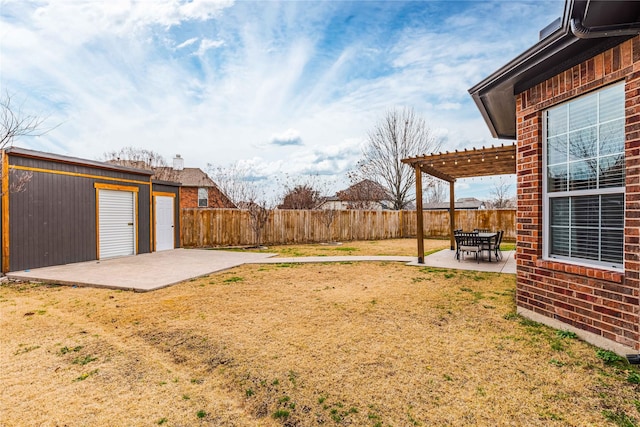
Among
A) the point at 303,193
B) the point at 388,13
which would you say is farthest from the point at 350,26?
the point at 303,193

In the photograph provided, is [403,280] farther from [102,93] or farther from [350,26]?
[102,93]

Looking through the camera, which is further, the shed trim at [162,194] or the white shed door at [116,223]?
the shed trim at [162,194]

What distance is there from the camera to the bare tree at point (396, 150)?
21453 millimetres

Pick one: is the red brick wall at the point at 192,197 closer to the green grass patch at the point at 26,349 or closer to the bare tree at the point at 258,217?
the bare tree at the point at 258,217

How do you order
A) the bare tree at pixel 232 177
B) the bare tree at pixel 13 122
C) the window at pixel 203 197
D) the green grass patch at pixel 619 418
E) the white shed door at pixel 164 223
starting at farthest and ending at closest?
the window at pixel 203 197 → the bare tree at pixel 232 177 → the white shed door at pixel 164 223 → the bare tree at pixel 13 122 → the green grass patch at pixel 619 418

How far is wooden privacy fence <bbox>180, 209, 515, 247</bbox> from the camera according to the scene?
45.3 feet

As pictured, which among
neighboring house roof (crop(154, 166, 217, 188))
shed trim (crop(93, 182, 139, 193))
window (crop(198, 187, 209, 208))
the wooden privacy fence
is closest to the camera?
shed trim (crop(93, 182, 139, 193))

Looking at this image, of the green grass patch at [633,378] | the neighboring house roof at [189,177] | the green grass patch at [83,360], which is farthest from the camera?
the neighboring house roof at [189,177]

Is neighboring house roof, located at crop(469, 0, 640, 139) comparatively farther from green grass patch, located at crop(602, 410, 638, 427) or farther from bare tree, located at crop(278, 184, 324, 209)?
bare tree, located at crop(278, 184, 324, 209)

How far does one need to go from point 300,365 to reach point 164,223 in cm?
1118

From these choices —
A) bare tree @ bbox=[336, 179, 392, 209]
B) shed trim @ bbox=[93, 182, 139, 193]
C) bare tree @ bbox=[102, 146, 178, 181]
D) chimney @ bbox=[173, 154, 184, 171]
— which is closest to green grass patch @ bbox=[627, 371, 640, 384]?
shed trim @ bbox=[93, 182, 139, 193]

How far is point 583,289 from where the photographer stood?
3.32 meters

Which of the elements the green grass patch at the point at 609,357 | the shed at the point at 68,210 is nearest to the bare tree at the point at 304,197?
the shed at the point at 68,210

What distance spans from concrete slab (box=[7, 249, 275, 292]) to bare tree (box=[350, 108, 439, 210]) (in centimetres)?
1479
